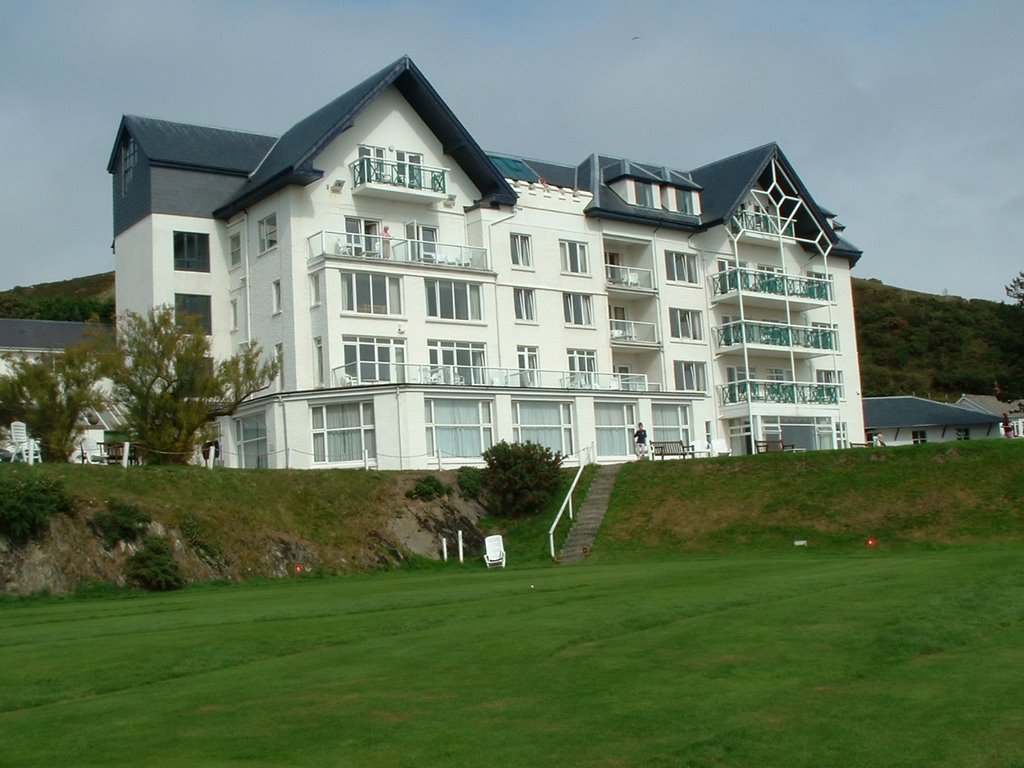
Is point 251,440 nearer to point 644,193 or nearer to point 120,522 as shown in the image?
point 120,522

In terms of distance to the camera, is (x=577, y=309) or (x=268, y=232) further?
(x=577, y=309)

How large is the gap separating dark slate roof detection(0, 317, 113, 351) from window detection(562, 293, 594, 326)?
93.7 ft

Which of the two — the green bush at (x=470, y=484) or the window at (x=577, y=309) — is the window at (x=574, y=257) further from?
the green bush at (x=470, y=484)

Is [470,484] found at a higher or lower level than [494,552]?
higher

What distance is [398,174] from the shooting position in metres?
50.0

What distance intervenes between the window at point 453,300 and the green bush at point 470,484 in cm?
930

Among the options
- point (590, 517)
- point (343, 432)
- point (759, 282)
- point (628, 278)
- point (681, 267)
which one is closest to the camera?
point (590, 517)

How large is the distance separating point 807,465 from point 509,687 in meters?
30.0

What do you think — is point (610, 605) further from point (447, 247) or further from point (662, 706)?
point (447, 247)

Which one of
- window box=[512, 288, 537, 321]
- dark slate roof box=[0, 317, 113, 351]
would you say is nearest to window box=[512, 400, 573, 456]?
window box=[512, 288, 537, 321]

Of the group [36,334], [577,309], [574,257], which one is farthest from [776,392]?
[36,334]

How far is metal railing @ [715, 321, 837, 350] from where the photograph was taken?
193ft

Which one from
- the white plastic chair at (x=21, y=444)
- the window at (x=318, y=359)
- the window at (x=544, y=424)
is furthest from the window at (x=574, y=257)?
the white plastic chair at (x=21, y=444)

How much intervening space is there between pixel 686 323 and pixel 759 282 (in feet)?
14.6
